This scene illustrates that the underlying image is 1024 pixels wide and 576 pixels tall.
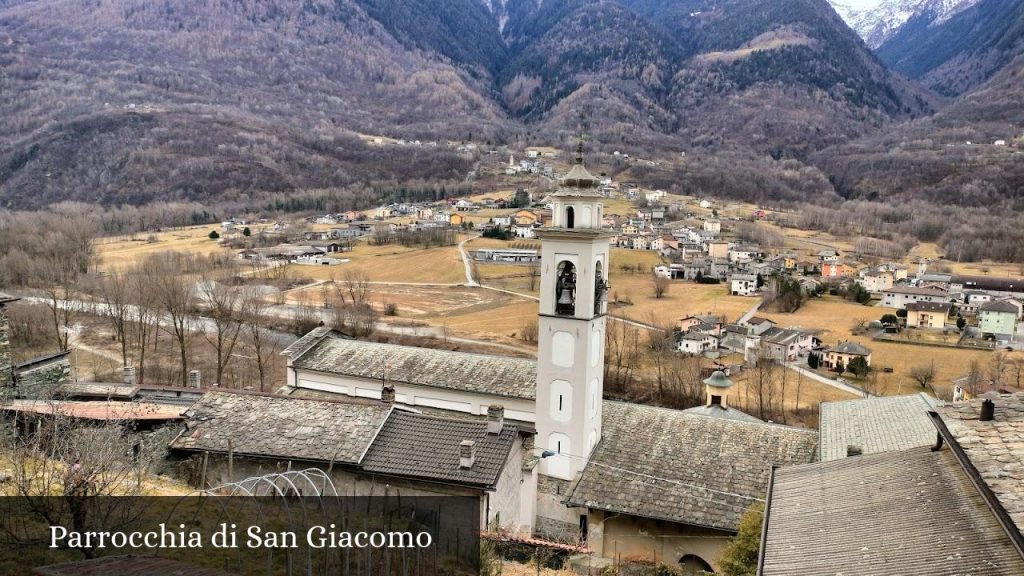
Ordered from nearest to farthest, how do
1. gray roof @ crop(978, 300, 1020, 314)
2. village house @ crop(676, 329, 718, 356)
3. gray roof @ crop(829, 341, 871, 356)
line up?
gray roof @ crop(829, 341, 871, 356) < village house @ crop(676, 329, 718, 356) < gray roof @ crop(978, 300, 1020, 314)

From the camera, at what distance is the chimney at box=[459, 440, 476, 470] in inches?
619

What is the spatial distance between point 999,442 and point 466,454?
33.1 feet

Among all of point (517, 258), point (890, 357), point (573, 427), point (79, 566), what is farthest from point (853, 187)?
point (79, 566)

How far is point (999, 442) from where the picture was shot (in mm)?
10586

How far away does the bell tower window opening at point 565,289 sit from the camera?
20.9 metres

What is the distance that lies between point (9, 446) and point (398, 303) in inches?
2424

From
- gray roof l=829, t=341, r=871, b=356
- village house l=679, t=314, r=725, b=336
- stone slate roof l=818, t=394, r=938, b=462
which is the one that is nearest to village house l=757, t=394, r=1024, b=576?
stone slate roof l=818, t=394, r=938, b=462

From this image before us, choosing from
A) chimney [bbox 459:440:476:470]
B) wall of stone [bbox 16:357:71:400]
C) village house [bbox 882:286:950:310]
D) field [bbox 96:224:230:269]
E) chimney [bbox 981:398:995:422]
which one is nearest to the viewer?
chimney [bbox 981:398:995:422]

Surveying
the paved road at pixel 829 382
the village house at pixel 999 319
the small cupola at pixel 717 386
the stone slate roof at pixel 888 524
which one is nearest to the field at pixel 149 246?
the paved road at pixel 829 382

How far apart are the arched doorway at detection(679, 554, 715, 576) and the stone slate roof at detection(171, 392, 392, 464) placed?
28.5 feet

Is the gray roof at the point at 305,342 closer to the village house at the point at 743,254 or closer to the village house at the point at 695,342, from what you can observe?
the village house at the point at 695,342

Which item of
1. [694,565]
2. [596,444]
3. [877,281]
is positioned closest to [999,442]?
[694,565]

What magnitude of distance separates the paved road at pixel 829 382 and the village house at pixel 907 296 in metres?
28.3

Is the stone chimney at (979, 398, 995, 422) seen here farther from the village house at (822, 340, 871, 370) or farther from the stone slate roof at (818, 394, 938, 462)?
the village house at (822, 340, 871, 370)
